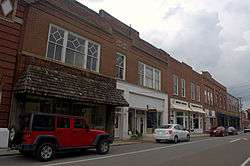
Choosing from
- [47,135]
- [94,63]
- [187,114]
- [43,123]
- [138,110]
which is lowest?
[47,135]

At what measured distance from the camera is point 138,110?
96.7 ft

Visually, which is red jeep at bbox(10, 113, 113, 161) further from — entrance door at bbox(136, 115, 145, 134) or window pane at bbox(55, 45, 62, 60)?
entrance door at bbox(136, 115, 145, 134)

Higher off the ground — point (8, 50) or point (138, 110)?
point (8, 50)

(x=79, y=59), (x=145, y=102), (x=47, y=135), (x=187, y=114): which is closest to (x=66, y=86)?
(x=79, y=59)

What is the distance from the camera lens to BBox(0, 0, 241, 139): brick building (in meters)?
17.1

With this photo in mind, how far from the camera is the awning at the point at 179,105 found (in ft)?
117

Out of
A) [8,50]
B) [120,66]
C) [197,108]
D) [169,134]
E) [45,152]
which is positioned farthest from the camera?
[197,108]

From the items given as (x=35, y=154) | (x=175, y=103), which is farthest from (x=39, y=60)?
(x=175, y=103)

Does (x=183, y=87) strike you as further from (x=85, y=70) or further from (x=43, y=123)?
(x=43, y=123)

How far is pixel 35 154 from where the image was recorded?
487 inches

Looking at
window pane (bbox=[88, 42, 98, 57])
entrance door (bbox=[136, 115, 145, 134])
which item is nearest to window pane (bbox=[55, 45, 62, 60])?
window pane (bbox=[88, 42, 98, 57])

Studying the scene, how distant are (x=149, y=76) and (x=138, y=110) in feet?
13.9

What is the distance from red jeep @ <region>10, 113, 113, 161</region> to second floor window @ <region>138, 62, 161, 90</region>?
1615 cm

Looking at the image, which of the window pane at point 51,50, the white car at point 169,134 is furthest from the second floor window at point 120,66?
the window pane at point 51,50
